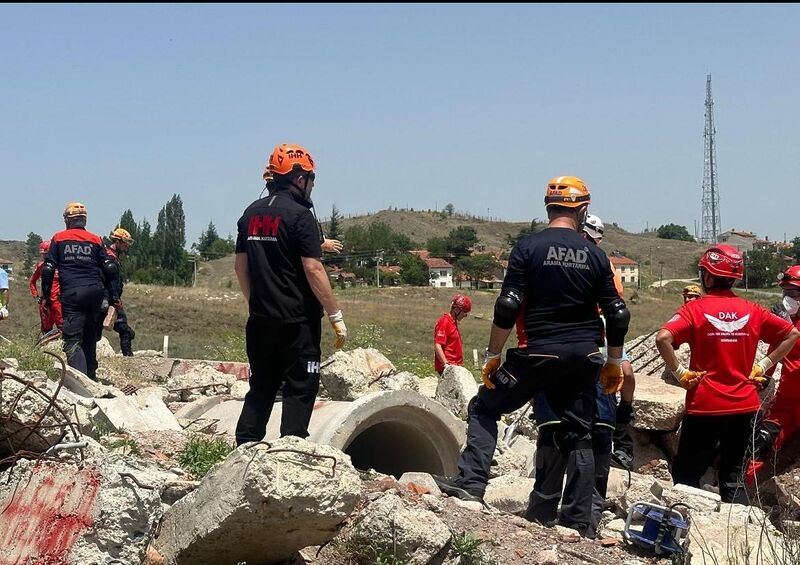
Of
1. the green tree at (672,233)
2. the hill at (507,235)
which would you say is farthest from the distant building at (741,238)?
the green tree at (672,233)

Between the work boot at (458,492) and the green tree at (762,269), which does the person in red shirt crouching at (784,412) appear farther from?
the green tree at (762,269)

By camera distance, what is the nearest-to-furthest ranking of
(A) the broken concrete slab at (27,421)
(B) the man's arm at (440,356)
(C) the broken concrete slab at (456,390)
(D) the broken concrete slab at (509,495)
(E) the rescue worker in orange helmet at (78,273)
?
1. (A) the broken concrete slab at (27,421)
2. (D) the broken concrete slab at (509,495)
3. (C) the broken concrete slab at (456,390)
4. (E) the rescue worker in orange helmet at (78,273)
5. (B) the man's arm at (440,356)

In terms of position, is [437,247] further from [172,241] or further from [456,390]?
[456,390]

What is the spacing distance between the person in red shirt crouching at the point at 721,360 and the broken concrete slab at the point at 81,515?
3.45 meters

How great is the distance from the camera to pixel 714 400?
21.4ft

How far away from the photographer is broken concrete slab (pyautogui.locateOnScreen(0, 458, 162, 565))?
4.30 metres

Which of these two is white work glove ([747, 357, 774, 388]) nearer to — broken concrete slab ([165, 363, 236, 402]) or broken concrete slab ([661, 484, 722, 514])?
broken concrete slab ([661, 484, 722, 514])

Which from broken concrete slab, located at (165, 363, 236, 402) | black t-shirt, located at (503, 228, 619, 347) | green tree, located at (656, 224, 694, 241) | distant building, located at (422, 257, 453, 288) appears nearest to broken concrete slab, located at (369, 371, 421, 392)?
broken concrete slab, located at (165, 363, 236, 402)

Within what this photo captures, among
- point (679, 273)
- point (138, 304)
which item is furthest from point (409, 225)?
point (138, 304)

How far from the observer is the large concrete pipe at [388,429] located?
267 inches

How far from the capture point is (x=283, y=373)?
5.95 meters

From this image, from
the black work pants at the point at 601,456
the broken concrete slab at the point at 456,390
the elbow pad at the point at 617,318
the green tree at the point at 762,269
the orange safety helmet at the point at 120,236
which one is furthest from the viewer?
the green tree at the point at 762,269

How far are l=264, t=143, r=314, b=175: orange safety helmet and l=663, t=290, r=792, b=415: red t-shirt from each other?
2452 millimetres

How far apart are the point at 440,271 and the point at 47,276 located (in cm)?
7342
